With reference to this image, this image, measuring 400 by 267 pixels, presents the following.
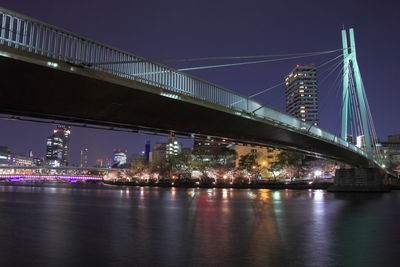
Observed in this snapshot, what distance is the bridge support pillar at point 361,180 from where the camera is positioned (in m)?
57.4

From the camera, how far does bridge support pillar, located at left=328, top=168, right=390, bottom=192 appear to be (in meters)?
57.4

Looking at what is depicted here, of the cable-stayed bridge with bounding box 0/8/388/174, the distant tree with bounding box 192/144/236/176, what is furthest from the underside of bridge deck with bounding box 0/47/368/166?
the distant tree with bounding box 192/144/236/176

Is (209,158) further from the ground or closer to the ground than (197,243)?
further from the ground

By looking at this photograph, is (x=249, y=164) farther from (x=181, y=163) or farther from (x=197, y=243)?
(x=197, y=243)

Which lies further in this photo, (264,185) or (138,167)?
(138,167)

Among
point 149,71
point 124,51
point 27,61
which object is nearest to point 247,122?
point 149,71

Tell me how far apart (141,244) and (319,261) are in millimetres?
5969

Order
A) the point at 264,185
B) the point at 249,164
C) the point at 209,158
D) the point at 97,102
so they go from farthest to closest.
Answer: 1. the point at 209,158
2. the point at 249,164
3. the point at 264,185
4. the point at 97,102

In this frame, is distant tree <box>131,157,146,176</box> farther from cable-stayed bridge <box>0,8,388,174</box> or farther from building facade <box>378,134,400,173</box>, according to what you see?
cable-stayed bridge <box>0,8,388,174</box>

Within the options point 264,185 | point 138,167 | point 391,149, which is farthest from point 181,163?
point 391,149

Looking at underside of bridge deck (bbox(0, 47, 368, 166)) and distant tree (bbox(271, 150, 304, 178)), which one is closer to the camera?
underside of bridge deck (bbox(0, 47, 368, 166))

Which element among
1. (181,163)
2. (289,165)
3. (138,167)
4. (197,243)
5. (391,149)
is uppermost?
(391,149)

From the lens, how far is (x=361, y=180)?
58.3 metres

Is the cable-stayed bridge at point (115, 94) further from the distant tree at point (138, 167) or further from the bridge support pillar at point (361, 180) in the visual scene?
the distant tree at point (138, 167)
